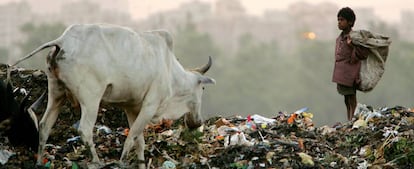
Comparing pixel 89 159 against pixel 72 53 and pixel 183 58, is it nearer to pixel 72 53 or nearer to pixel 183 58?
pixel 72 53

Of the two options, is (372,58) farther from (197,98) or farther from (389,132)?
Answer: (197,98)

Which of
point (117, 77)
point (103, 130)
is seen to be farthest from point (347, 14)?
point (117, 77)

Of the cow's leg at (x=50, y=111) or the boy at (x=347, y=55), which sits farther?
the boy at (x=347, y=55)

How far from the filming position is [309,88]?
55469 millimetres

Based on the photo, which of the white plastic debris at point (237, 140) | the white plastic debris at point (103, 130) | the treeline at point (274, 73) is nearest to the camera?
the white plastic debris at point (237, 140)

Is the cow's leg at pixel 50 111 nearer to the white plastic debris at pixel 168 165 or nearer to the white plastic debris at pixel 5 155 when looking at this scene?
the white plastic debris at pixel 5 155

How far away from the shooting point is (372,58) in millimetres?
10047

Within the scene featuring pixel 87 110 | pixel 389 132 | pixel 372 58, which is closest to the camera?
pixel 87 110

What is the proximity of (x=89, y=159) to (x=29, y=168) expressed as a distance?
57 centimetres

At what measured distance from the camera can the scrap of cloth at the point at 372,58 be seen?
9828mm

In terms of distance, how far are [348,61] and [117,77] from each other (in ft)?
11.6

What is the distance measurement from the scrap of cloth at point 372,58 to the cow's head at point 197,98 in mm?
2148

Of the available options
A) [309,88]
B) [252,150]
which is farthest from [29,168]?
[309,88]

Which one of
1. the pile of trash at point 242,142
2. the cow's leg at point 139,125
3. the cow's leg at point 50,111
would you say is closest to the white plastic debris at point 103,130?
the pile of trash at point 242,142
